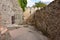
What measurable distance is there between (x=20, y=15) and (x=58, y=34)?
9205 mm

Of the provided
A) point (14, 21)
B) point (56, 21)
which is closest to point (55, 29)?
point (56, 21)

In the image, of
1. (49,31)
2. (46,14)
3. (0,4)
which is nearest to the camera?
(49,31)

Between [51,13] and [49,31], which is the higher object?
[51,13]

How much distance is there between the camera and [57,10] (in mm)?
5961

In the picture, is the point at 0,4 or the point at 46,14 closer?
the point at 46,14

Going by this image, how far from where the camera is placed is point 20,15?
48.2ft

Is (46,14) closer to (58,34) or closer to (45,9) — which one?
(45,9)

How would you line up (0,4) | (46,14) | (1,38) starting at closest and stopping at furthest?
1. (1,38)
2. (46,14)
3. (0,4)

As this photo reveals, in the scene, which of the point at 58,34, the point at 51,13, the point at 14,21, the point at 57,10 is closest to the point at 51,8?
the point at 51,13

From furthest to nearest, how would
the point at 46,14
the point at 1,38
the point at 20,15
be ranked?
the point at 20,15 → the point at 46,14 → the point at 1,38

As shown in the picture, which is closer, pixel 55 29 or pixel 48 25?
pixel 55 29

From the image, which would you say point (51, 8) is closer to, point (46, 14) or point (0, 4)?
point (46, 14)

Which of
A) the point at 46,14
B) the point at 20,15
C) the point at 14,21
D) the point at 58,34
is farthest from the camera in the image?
the point at 20,15

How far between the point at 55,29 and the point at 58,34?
325 mm
